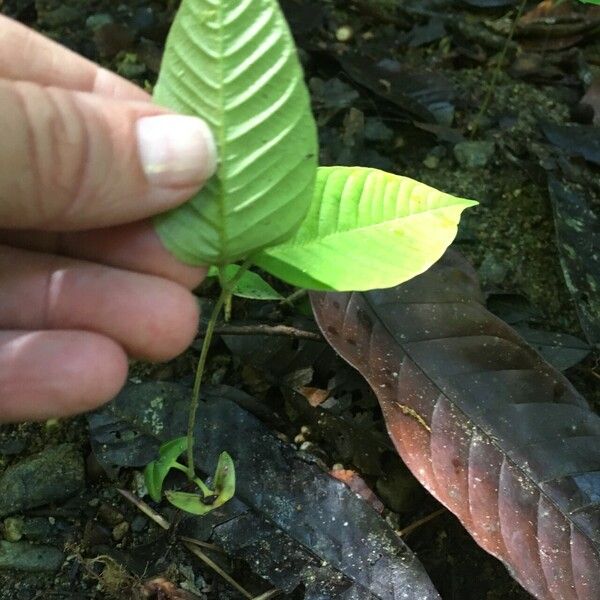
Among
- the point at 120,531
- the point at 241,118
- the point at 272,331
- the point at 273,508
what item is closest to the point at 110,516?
the point at 120,531

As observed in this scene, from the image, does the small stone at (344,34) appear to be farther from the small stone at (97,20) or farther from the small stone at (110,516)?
the small stone at (110,516)

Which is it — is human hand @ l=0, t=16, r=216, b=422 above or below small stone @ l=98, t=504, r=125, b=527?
above

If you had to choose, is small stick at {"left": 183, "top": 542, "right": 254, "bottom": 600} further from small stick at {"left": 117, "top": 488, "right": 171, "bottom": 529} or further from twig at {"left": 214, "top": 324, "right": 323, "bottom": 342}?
twig at {"left": 214, "top": 324, "right": 323, "bottom": 342}

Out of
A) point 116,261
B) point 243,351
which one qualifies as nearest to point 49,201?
point 116,261

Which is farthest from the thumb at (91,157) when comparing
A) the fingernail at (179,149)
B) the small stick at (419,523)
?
the small stick at (419,523)

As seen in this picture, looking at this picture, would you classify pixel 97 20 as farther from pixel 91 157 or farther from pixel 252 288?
pixel 91 157

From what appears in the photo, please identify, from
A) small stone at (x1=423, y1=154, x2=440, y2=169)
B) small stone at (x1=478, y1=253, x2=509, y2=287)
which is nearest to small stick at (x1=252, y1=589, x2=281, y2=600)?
small stone at (x1=478, y1=253, x2=509, y2=287)
